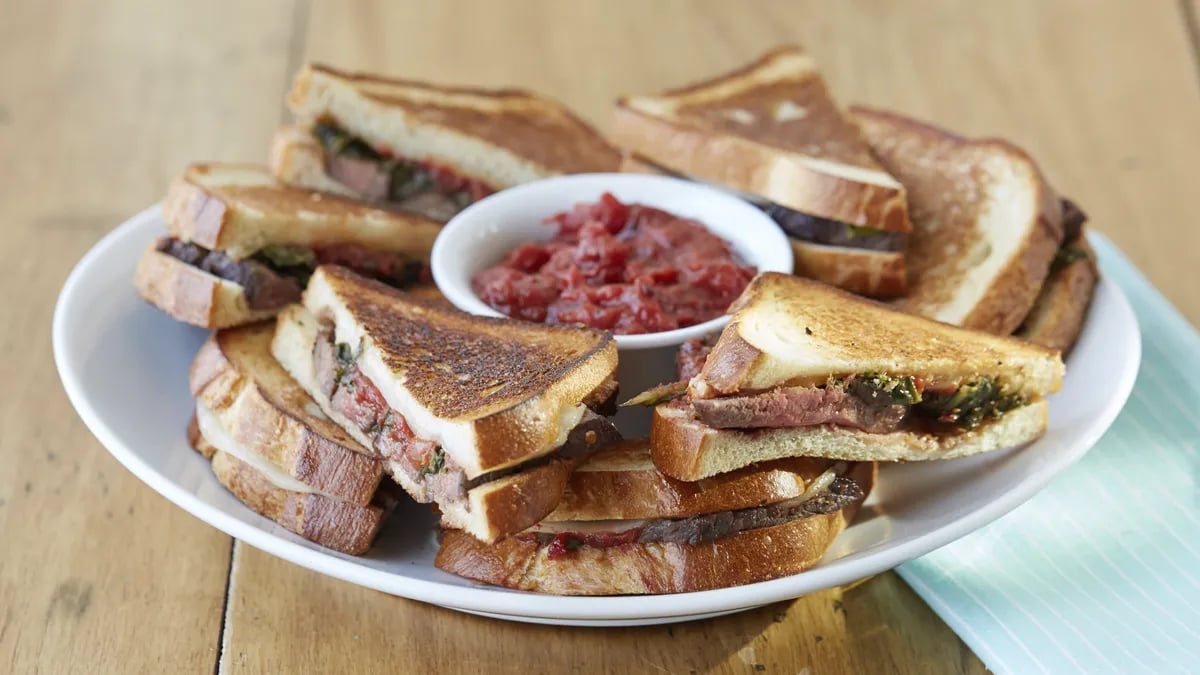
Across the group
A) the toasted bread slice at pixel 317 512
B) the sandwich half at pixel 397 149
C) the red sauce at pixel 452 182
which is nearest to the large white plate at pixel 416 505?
the toasted bread slice at pixel 317 512

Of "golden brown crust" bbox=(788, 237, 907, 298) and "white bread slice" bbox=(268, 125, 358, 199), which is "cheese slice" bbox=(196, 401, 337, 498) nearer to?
"white bread slice" bbox=(268, 125, 358, 199)

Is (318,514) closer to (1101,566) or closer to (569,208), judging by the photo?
(569,208)

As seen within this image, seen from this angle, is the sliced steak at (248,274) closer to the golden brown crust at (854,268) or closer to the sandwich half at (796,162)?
the sandwich half at (796,162)

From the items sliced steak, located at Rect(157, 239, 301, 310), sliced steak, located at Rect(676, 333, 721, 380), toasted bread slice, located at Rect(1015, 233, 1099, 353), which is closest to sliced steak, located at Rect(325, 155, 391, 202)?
sliced steak, located at Rect(157, 239, 301, 310)

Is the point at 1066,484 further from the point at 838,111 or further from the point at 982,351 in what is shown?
the point at 838,111

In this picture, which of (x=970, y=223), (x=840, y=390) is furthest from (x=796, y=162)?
(x=840, y=390)

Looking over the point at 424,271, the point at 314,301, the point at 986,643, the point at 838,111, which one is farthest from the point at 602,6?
the point at 986,643
